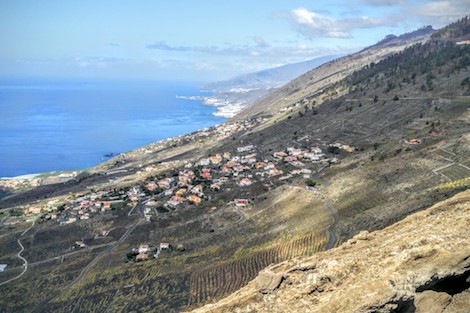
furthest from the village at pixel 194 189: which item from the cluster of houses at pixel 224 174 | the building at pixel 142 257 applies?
the building at pixel 142 257

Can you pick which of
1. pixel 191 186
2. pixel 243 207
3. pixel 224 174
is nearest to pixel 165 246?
pixel 243 207

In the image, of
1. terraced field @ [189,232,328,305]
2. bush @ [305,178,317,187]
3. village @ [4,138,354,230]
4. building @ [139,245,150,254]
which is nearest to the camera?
terraced field @ [189,232,328,305]

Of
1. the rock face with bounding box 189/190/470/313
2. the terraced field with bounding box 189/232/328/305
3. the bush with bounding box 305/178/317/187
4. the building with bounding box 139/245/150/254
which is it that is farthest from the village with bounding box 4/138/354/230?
the rock face with bounding box 189/190/470/313

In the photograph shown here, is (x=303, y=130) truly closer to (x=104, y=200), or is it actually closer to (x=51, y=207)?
(x=104, y=200)

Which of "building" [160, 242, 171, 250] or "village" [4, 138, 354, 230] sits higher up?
"village" [4, 138, 354, 230]

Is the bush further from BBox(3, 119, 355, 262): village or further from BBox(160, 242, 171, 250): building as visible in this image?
BBox(160, 242, 171, 250): building

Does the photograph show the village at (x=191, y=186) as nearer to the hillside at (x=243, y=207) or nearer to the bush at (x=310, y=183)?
the hillside at (x=243, y=207)
